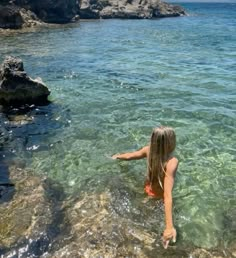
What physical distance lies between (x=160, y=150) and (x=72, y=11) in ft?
183

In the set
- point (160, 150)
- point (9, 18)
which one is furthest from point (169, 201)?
point (9, 18)

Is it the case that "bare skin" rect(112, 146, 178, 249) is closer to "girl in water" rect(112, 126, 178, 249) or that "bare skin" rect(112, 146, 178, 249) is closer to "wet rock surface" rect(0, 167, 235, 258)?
"girl in water" rect(112, 126, 178, 249)

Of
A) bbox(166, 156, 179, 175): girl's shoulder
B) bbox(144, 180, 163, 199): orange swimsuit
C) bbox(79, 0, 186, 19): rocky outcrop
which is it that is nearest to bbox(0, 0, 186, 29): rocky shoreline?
bbox(79, 0, 186, 19): rocky outcrop

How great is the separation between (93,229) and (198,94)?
9414 mm

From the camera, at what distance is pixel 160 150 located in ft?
21.6

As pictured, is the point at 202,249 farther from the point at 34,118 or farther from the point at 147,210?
the point at 34,118

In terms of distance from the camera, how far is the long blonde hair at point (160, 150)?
6391 mm

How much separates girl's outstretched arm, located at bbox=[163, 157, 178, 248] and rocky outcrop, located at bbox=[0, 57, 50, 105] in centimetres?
800

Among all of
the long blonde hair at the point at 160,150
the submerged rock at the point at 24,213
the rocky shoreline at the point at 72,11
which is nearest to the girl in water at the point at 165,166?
the long blonde hair at the point at 160,150

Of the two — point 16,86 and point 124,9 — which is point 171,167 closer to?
point 16,86

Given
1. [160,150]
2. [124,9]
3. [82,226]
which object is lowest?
[124,9]

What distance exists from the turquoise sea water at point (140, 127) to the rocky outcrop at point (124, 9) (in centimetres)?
4285

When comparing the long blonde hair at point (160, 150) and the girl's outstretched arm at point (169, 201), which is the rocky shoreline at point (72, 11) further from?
the girl's outstretched arm at point (169, 201)

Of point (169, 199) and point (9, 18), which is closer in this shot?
point (169, 199)
